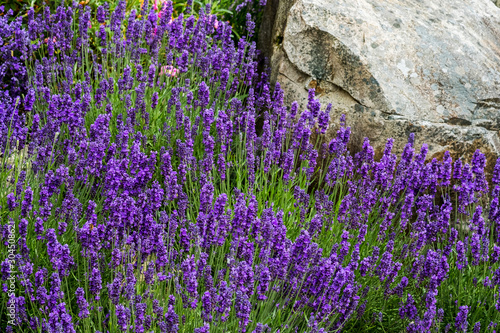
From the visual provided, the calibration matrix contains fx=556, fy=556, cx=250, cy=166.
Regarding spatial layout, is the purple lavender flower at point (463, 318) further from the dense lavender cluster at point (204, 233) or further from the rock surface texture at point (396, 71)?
the rock surface texture at point (396, 71)

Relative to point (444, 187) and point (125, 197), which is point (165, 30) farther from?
point (444, 187)

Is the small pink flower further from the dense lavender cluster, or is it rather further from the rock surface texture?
the rock surface texture

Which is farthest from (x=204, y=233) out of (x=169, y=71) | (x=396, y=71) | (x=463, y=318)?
(x=396, y=71)

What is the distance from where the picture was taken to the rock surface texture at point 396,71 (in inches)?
153

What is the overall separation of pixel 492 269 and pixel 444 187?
0.91 m

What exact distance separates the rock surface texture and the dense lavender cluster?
306mm

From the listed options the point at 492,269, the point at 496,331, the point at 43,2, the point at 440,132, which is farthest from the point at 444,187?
the point at 43,2

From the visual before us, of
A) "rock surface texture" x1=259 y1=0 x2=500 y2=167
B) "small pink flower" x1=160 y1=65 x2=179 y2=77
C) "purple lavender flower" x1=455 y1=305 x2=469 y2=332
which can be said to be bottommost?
"purple lavender flower" x1=455 y1=305 x2=469 y2=332

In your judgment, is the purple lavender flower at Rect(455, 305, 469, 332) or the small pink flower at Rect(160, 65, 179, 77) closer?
the purple lavender flower at Rect(455, 305, 469, 332)

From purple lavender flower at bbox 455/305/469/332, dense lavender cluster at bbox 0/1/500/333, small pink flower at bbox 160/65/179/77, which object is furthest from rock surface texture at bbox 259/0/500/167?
purple lavender flower at bbox 455/305/469/332

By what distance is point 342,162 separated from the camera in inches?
130

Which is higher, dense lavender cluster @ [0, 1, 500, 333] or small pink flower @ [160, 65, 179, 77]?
small pink flower @ [160, 65, 179, 77]

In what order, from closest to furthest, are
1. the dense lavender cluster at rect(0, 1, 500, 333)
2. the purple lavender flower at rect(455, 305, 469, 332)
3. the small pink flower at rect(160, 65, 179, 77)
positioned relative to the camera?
1. the dense lavender cluster at rect(0, 1, 500, 333)
2. the purple lavender flower at rect(455, 305, 469, 332)
3. the small pink flower at rect(160, 65, 179, 77)

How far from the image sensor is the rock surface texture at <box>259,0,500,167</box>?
3.89 metres
